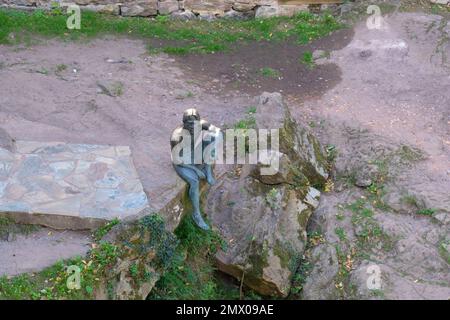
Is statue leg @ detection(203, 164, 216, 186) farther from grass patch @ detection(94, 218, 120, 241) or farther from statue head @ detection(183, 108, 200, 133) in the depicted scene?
grass patch @ detection(94, 218, 120, 241)

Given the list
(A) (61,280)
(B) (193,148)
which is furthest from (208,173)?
(A) (61,280)

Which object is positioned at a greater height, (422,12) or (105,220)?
(422,12)

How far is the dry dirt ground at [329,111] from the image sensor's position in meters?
8.60

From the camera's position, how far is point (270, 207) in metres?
8.73

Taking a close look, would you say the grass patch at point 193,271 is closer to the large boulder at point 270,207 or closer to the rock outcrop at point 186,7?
the large boulder at point 270,207

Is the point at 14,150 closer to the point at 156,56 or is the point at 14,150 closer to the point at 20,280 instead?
the point at 20,280

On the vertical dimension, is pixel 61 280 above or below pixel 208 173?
below

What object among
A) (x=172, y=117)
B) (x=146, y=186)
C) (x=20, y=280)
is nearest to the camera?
(x=20, y=280)

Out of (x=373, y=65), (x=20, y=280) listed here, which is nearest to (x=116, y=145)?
(x=20, y=280)

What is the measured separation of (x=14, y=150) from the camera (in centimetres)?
821

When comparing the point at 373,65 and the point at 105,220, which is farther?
the point at 373,65

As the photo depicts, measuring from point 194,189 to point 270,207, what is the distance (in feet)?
4.89

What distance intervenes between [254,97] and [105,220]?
4800mm

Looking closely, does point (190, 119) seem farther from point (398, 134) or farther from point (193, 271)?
point (398, 134)
